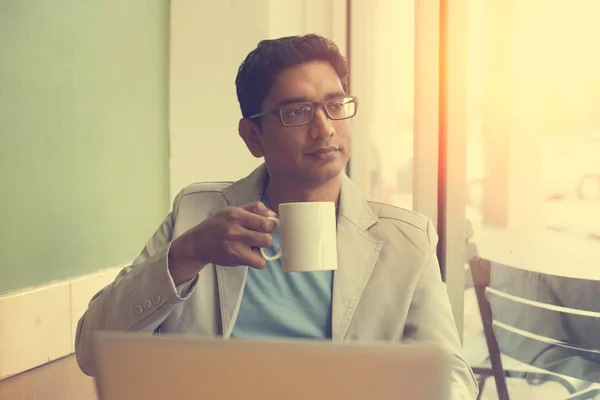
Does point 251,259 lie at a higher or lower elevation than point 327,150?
lower

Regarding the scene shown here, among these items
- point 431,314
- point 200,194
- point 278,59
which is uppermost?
point 278,59

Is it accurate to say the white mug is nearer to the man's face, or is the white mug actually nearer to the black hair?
the man's face

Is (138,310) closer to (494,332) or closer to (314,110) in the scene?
(314,110)

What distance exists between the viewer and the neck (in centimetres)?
123

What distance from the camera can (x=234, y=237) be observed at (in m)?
0.91

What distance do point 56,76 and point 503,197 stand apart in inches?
46.4

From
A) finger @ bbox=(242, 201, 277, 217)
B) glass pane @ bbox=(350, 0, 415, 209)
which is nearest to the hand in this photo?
finger @ bbox=(242, 201, 277, 217)

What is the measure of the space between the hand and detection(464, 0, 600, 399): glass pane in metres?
0.89

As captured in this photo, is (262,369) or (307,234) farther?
(307,234)

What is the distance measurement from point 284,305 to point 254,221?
12.6 inches

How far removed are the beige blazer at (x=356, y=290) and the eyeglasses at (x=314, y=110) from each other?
178 millimetres

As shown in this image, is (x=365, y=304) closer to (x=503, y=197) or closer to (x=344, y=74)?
(x=344, y=74)

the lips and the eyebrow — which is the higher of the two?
the eyebrow

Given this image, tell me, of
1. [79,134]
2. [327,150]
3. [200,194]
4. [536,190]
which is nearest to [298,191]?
[327,150]
